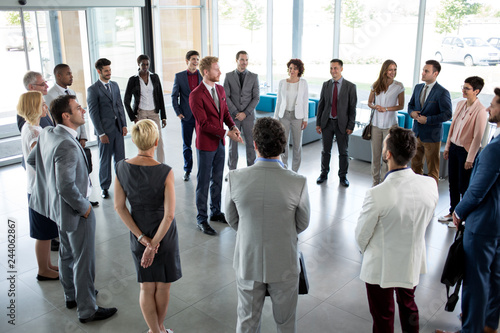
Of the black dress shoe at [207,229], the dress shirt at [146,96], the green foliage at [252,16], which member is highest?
the green foliage at [252,16]

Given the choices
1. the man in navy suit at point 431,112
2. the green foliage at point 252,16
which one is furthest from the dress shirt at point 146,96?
the green foliage at point 252,16

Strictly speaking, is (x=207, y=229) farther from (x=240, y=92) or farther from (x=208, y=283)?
(x=240, y=92)

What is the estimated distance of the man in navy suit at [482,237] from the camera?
3070mm

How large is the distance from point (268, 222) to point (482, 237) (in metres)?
1.55

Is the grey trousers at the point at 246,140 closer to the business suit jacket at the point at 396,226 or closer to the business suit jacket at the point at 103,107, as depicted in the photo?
the business suit jacket at the point at 103,107

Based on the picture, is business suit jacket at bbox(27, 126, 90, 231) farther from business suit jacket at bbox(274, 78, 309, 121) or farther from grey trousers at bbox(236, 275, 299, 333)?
business suit jacket at bbox(274, 78, 309, 121)

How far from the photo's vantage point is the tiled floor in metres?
3.68

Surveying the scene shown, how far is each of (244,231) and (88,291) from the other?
5.42ft

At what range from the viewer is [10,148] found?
8.26 m

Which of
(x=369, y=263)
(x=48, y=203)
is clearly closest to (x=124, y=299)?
(x=48, y=203)

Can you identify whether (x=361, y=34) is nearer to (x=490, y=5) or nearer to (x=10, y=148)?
(x=490, y=5)

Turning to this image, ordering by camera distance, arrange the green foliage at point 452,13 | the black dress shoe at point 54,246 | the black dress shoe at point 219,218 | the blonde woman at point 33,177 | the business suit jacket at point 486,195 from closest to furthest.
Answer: the business suit jacket at point 486,195, the blonde woman at point 33,177, the black dress shoe at point 54,246, the black dress shoe at point 219,218, the green foliage at point 452,13

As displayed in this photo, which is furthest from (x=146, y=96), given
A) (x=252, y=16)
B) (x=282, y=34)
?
(x=252, y=16)

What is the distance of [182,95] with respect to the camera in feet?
23.3
